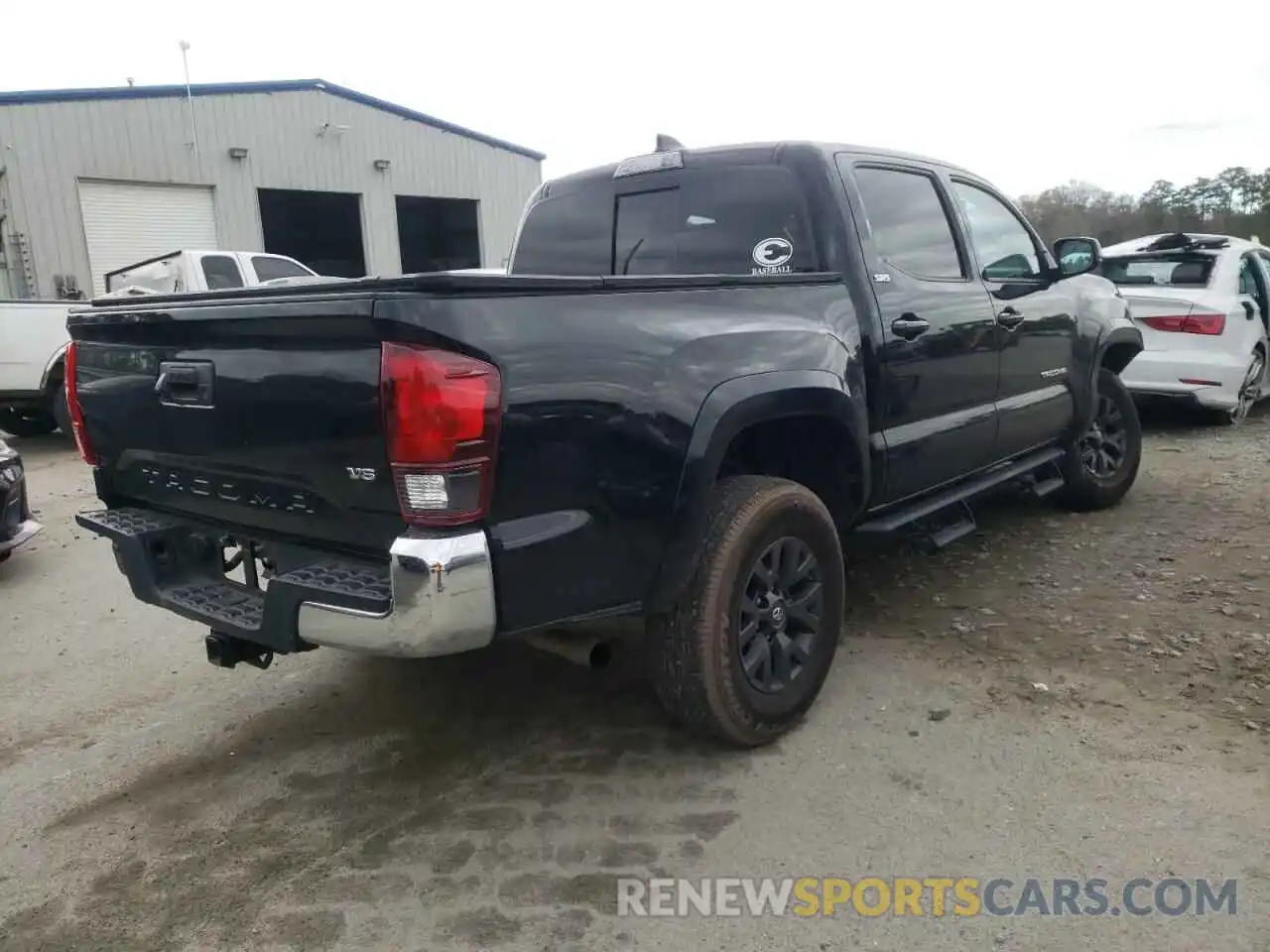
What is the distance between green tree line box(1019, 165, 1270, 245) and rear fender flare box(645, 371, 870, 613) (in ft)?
69.6

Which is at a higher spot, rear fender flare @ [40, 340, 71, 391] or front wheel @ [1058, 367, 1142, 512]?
rear fender flare @ [40, 340, 71, 391]

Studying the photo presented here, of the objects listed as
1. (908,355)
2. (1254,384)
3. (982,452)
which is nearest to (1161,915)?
(908,355)

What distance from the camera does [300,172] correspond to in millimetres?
19141

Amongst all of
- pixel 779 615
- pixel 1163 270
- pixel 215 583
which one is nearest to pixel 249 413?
pixel 215 583

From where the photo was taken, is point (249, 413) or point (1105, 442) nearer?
point (249, 413)

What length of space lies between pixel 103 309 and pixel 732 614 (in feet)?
7.38

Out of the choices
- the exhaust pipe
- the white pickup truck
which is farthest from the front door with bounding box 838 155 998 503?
the white pickup truck

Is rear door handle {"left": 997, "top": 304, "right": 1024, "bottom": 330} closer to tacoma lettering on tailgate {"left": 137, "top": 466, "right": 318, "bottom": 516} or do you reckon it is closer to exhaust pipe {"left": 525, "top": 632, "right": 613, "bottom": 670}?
exhaust pipe {"left": 525, "top": 632, "right": 613, "bottom": 670}

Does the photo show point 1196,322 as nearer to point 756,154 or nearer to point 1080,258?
point 1080,258

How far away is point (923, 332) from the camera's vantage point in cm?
377

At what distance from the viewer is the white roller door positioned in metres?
16.3

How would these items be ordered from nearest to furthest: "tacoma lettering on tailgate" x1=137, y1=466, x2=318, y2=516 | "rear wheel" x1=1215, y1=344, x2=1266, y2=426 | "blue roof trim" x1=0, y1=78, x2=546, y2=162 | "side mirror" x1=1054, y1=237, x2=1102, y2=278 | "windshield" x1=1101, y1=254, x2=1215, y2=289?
"tacoma lettering on tailgate" x1=137, y1=466, x2=318, y2=516 < "side mirror" x1=1054, y1=237, x2=1102, y2=278 < "windshield" x1=1101, y1=254, x2=1215, y2=289 < "rear wheel" x1=1215, y1=344, x2=1266, y2=426 < "blue roof trim" x1=0, y1=78, x2=546, y2=162

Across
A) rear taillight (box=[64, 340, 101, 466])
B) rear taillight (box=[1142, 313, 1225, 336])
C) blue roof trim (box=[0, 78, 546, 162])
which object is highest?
blue roof trim (box=[0, 78, 546, 162])

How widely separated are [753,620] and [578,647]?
569 mm
